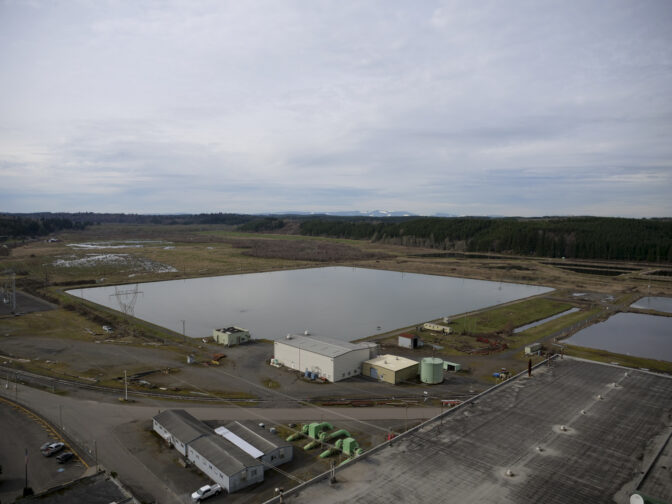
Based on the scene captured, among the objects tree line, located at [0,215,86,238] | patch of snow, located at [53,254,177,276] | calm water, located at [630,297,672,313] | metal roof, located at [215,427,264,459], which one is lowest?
metal roof, located at [215,427,264,459]

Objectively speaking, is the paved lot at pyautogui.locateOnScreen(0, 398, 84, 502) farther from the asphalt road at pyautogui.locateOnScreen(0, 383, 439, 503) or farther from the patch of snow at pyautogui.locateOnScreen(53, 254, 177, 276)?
the patch of snow at pyautogui.locateOnScreen(53, 254, 177, 276)

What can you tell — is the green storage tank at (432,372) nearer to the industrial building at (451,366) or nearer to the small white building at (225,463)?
the industrial building at (451,366)

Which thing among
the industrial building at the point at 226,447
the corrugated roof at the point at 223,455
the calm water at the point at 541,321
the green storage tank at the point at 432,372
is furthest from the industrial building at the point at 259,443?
the calm water at the point at 541,321

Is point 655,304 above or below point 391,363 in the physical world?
above

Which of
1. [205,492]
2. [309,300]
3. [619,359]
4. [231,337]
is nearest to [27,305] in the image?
[231,337]

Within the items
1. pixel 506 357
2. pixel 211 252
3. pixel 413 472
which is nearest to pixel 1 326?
pixel 413 472

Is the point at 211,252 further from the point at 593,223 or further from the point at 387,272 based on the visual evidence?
the point at 593,223

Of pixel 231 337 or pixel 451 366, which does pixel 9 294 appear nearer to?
pixel 231 337

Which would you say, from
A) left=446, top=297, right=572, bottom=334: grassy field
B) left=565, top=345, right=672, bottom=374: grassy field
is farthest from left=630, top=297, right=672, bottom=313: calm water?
left=565, top=345, right=672, bottom=374: grassy field
